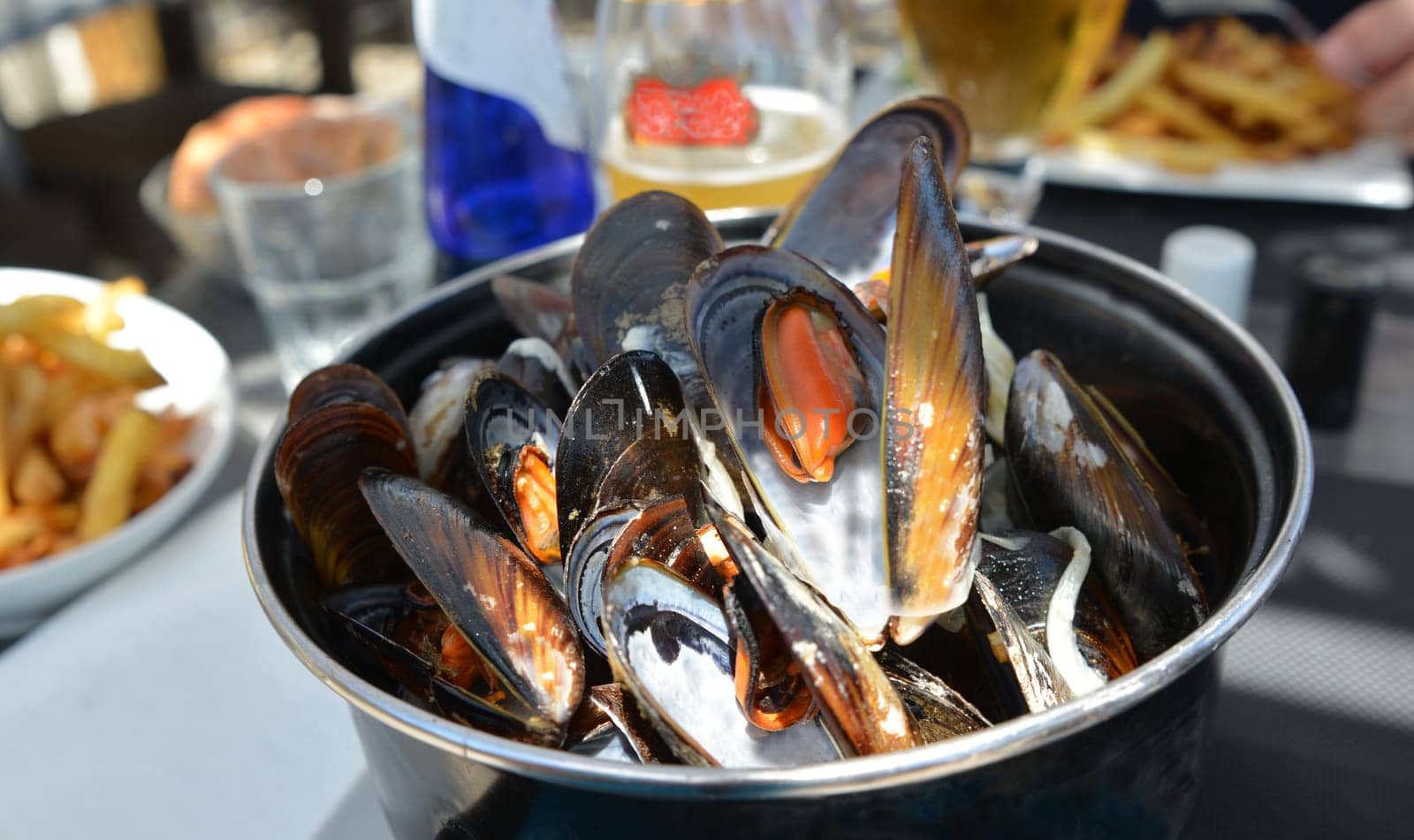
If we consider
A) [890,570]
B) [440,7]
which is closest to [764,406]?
[890,570]

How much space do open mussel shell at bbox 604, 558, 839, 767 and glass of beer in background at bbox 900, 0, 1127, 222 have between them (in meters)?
0.94

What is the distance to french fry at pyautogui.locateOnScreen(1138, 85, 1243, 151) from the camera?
160cm

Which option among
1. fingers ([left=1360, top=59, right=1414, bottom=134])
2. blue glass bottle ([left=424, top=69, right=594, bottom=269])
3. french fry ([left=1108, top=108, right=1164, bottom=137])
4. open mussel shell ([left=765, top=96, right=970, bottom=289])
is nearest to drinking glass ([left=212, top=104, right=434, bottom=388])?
blue glass bottle ([left=424, top=69, right=594, bottom=269])

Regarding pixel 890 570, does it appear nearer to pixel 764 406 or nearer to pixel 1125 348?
pixel 764 406

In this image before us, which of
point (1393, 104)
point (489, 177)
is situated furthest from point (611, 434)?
point (1393, 104)

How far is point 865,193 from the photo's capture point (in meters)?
0.75

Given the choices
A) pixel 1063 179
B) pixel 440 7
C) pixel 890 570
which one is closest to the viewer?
pixel 890 570

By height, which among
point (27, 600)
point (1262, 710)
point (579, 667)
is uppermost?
point (579, 667)

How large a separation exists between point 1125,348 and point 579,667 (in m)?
0.43

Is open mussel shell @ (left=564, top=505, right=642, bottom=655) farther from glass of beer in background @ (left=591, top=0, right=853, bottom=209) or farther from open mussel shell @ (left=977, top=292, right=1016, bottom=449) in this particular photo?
glass of beer in background @ (left=591, top=0, right=853, bottom=209)

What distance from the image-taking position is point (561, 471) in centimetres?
57

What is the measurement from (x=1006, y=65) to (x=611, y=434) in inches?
37.2

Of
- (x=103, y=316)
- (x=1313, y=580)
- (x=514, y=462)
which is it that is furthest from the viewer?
(x=103, y=316)

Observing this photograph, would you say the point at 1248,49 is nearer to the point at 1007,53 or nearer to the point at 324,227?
the point at 1007,53
